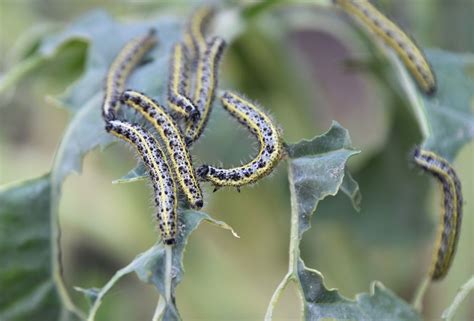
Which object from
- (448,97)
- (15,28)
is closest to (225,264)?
(448,97)

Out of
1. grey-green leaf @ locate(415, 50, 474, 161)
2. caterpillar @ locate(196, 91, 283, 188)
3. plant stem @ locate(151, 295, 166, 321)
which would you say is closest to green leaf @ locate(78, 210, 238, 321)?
plant stem @ locate(151, 295, 166, 321)

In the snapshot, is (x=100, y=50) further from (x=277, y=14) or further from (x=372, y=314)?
(x=372, y=314)

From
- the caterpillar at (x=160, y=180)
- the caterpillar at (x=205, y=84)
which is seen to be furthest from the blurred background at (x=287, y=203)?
the caterpillar at (x=160, y=180)

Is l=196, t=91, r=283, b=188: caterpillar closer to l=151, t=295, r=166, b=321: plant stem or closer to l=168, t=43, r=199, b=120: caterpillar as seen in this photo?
l=168, t=43, r=199, b=120: caterpillar

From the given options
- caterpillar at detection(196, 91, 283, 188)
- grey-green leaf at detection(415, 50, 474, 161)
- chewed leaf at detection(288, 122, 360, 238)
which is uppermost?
caterpillar at detection(196, 91, 283, 188)

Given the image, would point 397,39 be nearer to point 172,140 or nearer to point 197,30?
point 197,30

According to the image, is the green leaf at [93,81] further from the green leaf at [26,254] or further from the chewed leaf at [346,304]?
the chewed leaf at [346,304]

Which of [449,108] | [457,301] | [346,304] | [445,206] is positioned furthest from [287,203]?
[457,301]
